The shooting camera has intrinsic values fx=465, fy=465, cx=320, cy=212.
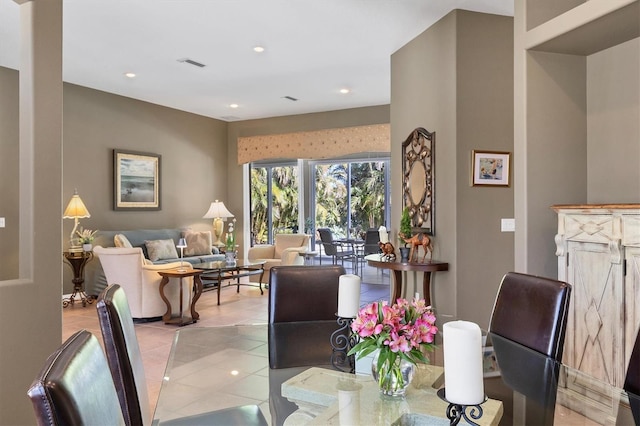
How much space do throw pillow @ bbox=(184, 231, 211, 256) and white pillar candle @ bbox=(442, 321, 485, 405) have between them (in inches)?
275

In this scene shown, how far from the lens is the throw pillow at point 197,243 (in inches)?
299

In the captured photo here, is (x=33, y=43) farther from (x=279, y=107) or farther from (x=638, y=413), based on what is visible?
(x=279, y=107)

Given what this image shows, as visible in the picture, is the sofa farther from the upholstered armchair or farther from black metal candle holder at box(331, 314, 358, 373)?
black metal candle holder at box(331, 314, 358, 373)

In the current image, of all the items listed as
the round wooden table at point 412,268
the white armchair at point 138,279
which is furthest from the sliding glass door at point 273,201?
the round wooden table at point 412,268

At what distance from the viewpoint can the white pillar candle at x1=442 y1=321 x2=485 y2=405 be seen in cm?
94

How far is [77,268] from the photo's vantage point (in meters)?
6.02

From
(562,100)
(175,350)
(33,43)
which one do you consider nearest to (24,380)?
(175,350)

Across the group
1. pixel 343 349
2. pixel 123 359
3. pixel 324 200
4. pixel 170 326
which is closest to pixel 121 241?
pixel 170 326

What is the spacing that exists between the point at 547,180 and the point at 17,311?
318 cm

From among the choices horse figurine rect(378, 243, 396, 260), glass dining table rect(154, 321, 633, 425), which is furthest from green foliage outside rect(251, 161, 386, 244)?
glass dining table rect(154, 321, 633, 425)

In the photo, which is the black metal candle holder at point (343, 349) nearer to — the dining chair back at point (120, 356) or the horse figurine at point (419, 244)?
the dining chair back at point (120, 356)

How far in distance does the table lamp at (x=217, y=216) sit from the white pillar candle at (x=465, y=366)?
759cm

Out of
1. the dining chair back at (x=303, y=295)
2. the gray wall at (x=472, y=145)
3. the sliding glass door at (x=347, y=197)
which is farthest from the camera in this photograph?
the sliding glass door at (x=347, y=197)

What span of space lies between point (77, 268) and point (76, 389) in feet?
19.5
